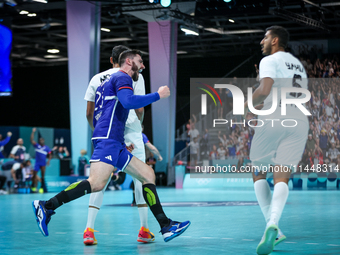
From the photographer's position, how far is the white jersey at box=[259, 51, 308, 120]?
13.3 feet

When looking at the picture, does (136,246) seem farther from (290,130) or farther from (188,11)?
(188,11)

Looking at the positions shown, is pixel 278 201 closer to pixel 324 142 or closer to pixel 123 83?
pixel 123 83

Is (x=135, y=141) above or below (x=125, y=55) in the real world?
below

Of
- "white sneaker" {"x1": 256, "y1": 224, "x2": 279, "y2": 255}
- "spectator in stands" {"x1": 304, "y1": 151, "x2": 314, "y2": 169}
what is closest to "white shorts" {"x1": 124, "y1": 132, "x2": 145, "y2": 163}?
"white sneaker" {"x1": 256, "y1": 224, "x2": 279, "y2": 255}

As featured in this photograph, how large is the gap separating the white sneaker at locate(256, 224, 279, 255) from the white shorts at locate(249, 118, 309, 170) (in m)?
0.61

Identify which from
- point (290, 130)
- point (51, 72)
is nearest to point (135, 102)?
point (290, 130)

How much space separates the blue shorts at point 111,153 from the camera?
4207 millimetres

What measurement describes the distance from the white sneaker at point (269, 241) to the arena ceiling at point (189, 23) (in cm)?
1201

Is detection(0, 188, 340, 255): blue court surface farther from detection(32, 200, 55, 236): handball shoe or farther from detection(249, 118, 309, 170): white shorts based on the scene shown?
detection(249, 118, 309, 170): white shorts

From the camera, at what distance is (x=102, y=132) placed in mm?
4312

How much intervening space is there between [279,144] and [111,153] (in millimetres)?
1473

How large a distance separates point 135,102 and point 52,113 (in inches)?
1195

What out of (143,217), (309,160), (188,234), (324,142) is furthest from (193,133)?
(143,217)

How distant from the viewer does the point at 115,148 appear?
14.0 ft
